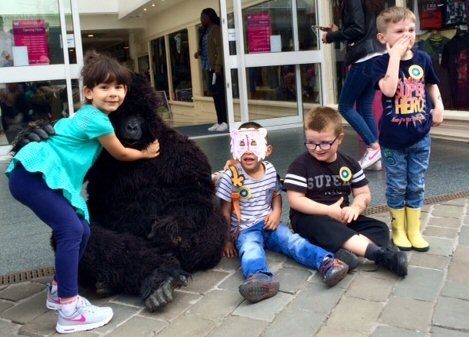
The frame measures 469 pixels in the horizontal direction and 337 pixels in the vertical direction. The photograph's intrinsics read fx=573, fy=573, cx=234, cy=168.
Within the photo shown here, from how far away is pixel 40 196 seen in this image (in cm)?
258

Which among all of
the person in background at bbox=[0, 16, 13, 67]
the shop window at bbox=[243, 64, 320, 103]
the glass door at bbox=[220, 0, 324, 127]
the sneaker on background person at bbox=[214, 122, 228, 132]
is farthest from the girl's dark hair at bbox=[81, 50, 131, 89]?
the sneaker on background person at bbox=[214, 122, 228, 132]

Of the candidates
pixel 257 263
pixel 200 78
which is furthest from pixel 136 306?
pixel 200 78

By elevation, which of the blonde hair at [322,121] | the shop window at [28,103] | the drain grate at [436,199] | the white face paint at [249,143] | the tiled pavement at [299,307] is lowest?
the tiled pavement at [299,307]

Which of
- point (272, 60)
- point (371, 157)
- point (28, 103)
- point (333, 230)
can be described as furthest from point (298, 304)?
point (272, 60)

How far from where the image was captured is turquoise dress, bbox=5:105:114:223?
2580 mm

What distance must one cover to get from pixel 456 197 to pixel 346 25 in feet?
6.41

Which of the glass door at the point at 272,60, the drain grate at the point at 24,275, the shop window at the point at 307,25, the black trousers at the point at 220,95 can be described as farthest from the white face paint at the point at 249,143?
Answer: the black trousers at the point at 220,95

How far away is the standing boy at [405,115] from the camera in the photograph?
3309mm

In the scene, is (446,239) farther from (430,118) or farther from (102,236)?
(102,236)

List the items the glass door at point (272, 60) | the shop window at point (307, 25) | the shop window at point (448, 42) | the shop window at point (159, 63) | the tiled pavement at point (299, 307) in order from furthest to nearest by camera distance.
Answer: the shop window at point (159, 63), the shop window at point (307, 25), the glass door at point (272, 60), the shop window at point (448, 42), the tiled pavement at point (299, 307)

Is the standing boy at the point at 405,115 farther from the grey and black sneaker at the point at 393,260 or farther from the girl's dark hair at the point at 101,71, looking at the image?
the girl's dark hair at the point at 101,71

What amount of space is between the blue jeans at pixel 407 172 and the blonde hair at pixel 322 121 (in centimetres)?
39

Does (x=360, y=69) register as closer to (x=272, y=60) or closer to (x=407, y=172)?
(x=407, y=172)

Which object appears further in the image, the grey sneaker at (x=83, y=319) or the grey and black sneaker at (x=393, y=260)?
the grey and black sneaker at (x=393, y=260)
